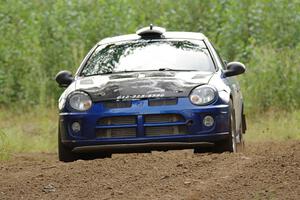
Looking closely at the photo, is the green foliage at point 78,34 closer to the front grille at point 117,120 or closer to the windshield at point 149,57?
the windshield at point 149,57

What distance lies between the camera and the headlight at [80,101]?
390 inches

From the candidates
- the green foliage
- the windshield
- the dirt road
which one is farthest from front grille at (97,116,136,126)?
the green foliage

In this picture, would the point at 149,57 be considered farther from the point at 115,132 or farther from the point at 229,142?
the point at 229,142

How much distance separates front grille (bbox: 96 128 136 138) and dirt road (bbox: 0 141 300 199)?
1.12 ft

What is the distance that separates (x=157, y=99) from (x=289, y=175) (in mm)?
2162

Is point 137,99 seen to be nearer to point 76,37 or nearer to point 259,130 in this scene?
point 259,130

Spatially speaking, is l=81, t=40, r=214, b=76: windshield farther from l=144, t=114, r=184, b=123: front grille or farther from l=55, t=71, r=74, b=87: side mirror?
l=144, t=114, r=184, b=123: front grille

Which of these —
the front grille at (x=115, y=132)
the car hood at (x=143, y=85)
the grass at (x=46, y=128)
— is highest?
the car hood at (x=143, y=85)

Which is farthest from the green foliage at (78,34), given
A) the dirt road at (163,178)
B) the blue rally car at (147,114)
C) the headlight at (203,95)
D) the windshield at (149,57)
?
the dirt road at (163,178)

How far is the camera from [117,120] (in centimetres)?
984

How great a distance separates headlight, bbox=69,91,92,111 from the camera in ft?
32.5

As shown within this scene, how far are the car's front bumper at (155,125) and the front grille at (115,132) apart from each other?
1 centimetres

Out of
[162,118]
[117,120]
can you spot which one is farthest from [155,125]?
[117,120]

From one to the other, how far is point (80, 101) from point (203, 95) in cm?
121
